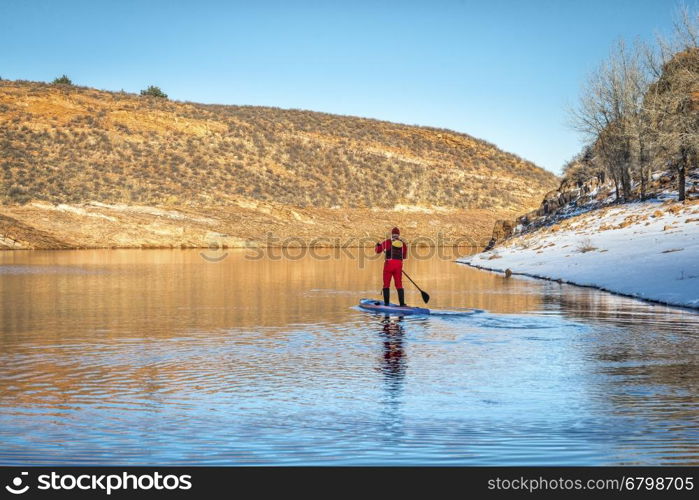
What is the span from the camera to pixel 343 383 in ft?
34.7

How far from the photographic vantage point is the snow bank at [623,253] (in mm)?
23469

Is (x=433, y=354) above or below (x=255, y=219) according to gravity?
below

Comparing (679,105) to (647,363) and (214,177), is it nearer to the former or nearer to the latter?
(647,363)

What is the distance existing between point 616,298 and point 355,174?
7504 cm

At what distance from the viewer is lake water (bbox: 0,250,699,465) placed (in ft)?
24.1

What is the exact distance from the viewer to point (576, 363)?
1218 centimetres
